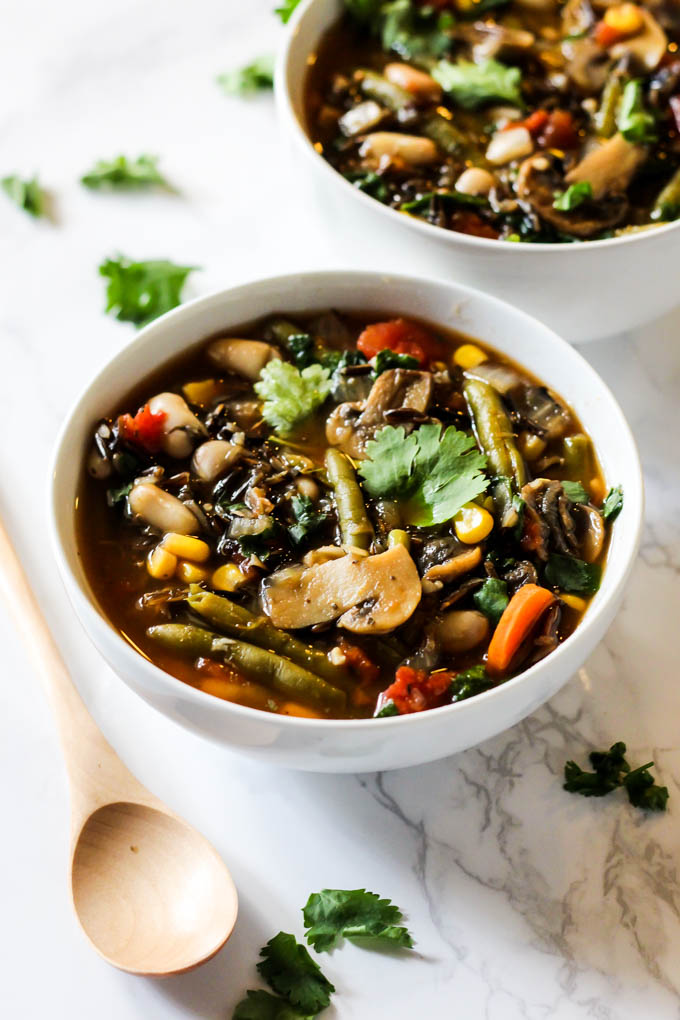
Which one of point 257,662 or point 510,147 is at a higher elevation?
point 510,147

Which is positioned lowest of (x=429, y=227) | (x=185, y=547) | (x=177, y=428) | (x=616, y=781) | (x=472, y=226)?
(x=616, y=781)

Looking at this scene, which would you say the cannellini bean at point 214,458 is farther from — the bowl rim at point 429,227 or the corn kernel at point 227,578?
the bowl rim at point 429,227

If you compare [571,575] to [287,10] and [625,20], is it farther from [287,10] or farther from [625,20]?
[287,10]

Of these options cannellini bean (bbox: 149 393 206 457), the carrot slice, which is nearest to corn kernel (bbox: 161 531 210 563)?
cannellini bean (bbox: 149 393 206 457)

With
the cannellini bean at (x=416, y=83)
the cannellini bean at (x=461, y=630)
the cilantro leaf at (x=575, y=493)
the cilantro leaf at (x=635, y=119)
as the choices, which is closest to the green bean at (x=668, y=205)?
the cilantro leaf at (x=635, y=119)

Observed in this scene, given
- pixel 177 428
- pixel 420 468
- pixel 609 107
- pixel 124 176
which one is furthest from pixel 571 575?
pixel 124 176
